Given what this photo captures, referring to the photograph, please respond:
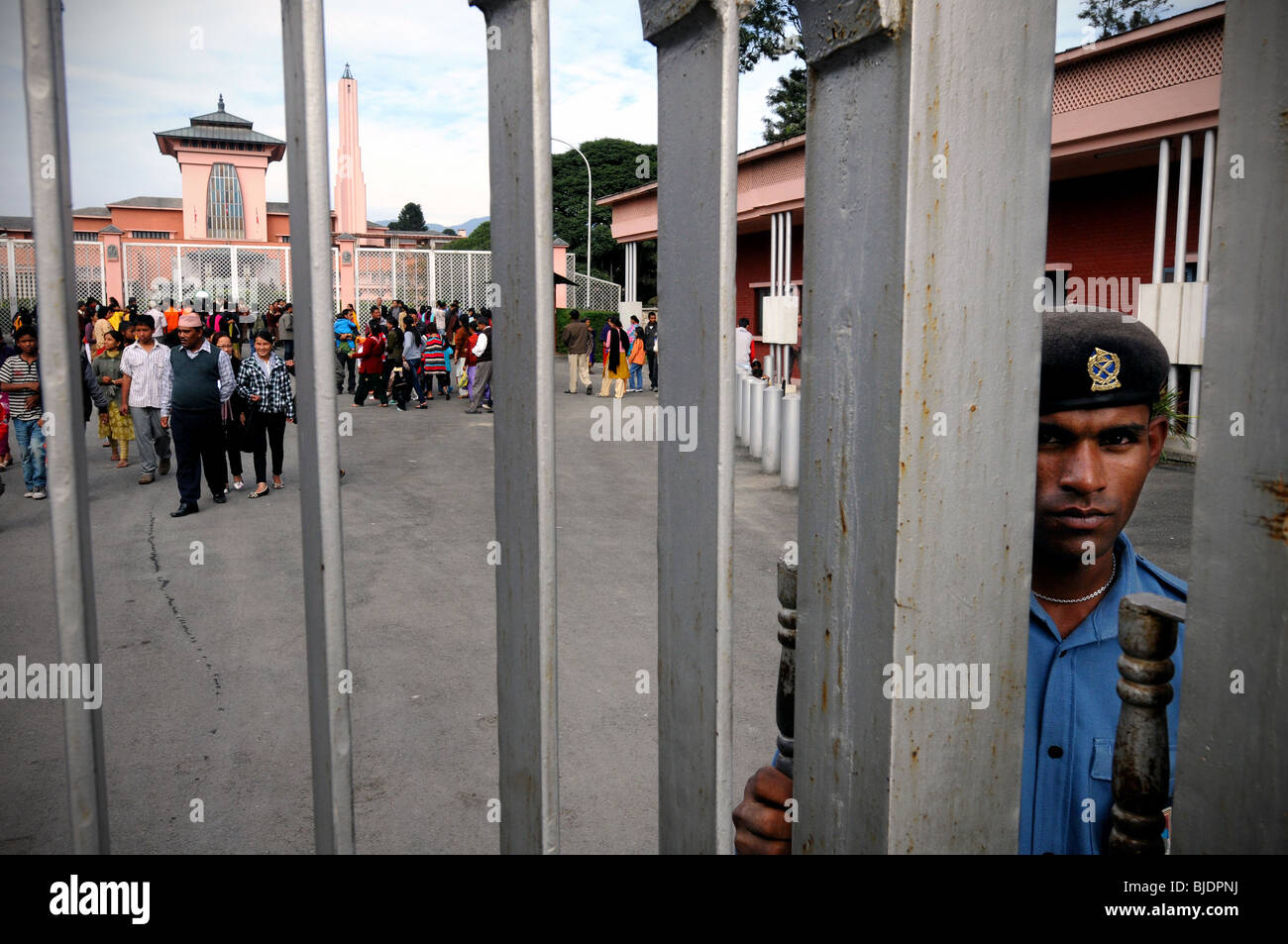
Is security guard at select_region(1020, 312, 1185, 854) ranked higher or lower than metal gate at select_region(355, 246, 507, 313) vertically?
lower

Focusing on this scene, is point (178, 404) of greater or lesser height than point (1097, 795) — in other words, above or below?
above

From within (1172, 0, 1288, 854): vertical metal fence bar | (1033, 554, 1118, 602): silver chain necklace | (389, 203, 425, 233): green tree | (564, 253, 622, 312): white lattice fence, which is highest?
(389, 203, 425, 233): green tree

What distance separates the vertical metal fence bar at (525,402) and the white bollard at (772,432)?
10014 millimetres

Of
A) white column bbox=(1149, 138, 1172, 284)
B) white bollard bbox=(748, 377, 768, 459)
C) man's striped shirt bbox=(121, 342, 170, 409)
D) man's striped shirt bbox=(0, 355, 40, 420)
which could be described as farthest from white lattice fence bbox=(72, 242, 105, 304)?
white column bbox=(1149, 138, 1172, 284)

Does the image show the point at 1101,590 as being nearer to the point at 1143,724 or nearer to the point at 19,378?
the point at 1143,724

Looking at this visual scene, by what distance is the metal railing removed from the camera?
948 mm

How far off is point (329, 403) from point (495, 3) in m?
0.45

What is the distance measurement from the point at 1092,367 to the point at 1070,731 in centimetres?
63

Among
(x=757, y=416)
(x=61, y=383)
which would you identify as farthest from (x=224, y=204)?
(x=61, y=383)

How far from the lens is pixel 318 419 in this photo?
3.13ft

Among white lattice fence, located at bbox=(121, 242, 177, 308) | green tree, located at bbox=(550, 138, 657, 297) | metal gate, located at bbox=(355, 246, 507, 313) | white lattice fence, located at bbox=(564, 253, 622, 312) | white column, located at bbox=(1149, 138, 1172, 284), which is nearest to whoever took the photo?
white column, located at bbox=(1149, 138, 1172, 284)

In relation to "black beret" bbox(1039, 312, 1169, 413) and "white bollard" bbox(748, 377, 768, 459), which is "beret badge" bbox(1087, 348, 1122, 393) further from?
"white bollard" bbox(748, 377, 768, 459)

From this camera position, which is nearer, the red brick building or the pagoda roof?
the red brick building

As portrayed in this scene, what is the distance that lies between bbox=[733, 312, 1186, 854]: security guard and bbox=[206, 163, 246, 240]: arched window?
46.9m
